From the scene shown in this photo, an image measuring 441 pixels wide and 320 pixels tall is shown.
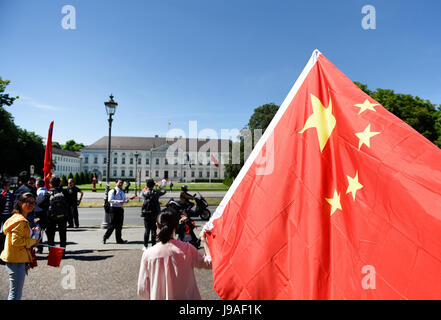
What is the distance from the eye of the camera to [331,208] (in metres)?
2.61

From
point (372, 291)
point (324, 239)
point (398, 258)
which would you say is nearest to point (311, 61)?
point (324, 239)

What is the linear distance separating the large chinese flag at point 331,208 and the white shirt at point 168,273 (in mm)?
354

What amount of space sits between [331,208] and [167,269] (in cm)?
167

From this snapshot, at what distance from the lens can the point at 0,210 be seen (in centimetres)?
701

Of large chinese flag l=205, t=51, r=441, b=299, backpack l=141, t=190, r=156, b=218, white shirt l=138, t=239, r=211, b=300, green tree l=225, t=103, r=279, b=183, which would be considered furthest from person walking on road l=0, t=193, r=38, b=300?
green tree l=225, t=103, r=279, b=183

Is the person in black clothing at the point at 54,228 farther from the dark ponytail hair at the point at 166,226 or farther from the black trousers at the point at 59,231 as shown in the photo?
the dark ponytail hair at the point at 166,226

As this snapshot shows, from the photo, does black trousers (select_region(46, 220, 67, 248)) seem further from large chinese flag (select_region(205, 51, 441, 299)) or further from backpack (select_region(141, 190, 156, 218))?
large chinese flag (select_region(205, 51, 441, 299))

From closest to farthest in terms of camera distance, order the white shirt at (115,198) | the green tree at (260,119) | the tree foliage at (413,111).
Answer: the white shirt at (115,198)
the tree foliage at (413,111)
the green tree at (260,119)

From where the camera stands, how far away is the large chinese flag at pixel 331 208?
223 centimetres

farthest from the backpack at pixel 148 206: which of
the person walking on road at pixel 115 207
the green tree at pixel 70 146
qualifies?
the green tree at pixel 70 146

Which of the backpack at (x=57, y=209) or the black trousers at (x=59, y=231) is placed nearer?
the backpack at (x=57, y=209)

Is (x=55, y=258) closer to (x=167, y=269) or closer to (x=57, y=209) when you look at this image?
(x=167, y=269)

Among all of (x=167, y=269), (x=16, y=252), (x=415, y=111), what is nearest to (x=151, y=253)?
(x=167, y=269)
